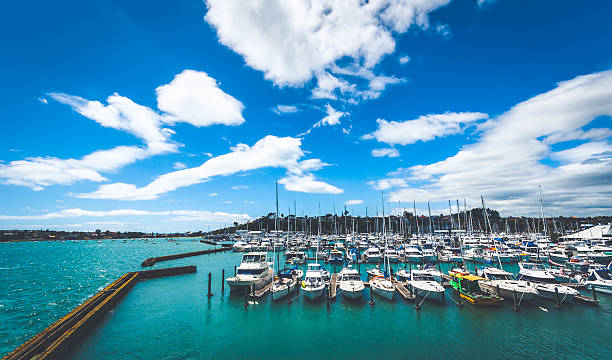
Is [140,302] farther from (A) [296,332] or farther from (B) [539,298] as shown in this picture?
(B) [539,298]

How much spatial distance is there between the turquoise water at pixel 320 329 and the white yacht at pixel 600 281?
59.6 inches

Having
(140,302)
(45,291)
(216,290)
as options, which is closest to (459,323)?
(216,290)

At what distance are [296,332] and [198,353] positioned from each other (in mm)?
8391

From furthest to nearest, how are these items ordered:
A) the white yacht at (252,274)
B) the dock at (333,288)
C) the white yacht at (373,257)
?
the white yacht at (373,257), the white yacht at (252,274), the dock at (333,288)

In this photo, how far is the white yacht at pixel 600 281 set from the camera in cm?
3254

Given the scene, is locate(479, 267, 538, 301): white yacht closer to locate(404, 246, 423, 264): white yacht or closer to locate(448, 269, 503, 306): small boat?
locate(448, 269, 503, 306): small boat

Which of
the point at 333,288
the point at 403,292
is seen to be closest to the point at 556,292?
the point at 403,292

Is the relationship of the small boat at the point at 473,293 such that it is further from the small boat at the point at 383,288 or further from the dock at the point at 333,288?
the dock at the point at 333,288

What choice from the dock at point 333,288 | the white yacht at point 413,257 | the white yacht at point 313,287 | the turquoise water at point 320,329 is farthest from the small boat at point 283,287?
the white yacht at point 413,257

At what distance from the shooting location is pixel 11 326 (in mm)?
26828

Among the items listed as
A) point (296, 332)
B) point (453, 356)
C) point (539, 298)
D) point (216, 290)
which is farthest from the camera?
point (216, 290)

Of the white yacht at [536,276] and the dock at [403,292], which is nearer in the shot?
the dock at [403,292]

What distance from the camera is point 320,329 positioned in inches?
969

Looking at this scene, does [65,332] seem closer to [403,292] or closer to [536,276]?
[403,292]
